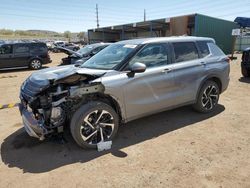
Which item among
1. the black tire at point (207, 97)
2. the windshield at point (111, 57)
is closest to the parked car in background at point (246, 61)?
the black tire at point (207, 97)

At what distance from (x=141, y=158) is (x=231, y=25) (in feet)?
84.9

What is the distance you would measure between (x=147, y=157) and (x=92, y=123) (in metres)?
1.05

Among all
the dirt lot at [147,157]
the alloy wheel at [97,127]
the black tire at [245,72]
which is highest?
the black tire at [245,72]

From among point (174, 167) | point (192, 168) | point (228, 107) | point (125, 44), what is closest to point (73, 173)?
point (174, 167)

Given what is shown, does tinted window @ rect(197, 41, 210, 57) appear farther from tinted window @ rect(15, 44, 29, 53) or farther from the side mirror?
tinted window @ rect(15, 44, 29, 53)

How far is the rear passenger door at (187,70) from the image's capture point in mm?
4992

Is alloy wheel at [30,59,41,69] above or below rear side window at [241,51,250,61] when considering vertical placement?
below

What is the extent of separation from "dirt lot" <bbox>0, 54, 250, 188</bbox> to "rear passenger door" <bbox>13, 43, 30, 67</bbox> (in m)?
11.0

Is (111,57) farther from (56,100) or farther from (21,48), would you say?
(21,48)

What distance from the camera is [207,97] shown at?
5676mm

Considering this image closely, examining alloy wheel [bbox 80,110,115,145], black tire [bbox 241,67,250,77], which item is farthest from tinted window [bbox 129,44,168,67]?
black tire [bbox 241,67,250,77]

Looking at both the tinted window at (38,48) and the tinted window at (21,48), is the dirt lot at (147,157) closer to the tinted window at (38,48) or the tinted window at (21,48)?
the tinted window at (21,48)

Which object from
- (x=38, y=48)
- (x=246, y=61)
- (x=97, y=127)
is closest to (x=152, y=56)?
(x=97, y=127)

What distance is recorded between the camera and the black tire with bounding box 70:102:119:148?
3.88 meters
